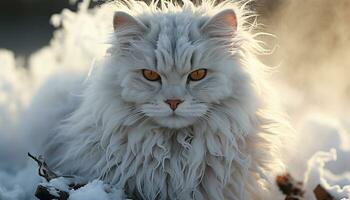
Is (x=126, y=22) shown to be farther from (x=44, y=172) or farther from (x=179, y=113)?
(x=44, y=172)

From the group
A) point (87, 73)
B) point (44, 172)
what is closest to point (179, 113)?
point (44, 172)

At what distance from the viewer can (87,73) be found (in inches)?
115

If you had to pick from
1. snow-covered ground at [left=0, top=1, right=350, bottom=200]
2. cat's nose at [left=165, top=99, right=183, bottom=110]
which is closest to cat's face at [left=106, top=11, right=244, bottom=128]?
cat's nose at [left=165, top=99, right=183, bottom=110]

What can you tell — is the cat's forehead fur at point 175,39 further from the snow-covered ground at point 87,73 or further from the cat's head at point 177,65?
the snow-covered ground at point 87,73

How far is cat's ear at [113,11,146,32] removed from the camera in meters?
2.30

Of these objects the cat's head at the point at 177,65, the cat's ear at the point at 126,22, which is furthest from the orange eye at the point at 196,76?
the cat's ear at the point at 126,22

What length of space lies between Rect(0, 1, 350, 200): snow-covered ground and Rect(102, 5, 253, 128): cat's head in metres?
0.22

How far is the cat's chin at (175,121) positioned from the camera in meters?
2.22

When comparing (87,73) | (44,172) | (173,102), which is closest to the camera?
(173,102)

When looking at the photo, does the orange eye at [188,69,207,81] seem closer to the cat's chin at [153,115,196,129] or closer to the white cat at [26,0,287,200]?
the white cat at [26,0,287,200]

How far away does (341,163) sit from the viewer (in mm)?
2830

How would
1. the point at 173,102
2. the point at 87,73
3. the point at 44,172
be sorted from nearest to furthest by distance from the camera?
1. the point at 173,102
2. the point at 44,172
3. the point at 87,73

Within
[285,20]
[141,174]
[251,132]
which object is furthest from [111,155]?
[285,20]

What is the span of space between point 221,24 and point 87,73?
0.83 meters
